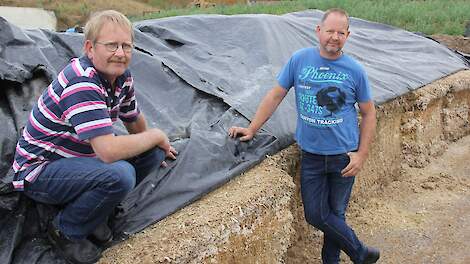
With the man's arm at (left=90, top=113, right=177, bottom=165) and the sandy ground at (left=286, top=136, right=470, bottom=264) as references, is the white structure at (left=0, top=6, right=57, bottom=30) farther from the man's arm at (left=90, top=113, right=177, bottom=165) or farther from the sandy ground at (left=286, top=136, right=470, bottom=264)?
the man's arm at (left=90, top=113, right=177, bottom=165)

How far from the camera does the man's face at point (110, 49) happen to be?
91.3 inches

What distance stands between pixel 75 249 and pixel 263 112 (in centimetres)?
159

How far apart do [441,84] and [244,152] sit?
3.75 metres

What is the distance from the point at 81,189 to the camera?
7.86ft

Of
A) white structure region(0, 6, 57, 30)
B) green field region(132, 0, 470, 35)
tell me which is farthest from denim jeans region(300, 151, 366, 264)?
white structure region(0, 6, 57, 30)

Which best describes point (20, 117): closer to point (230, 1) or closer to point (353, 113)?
point (353, 113)

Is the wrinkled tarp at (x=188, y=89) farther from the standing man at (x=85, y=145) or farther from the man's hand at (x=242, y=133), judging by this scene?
the standing man at (x=85, y=145)

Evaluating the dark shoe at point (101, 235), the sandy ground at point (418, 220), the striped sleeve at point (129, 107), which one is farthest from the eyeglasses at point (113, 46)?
the sandy ground at point (418, 220)

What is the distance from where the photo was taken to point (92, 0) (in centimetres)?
2592

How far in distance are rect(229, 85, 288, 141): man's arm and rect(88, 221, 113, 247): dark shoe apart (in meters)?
1.28

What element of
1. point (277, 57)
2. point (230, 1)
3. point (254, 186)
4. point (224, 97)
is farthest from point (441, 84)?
point (230, 1)

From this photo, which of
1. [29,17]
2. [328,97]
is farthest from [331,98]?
[29,17]

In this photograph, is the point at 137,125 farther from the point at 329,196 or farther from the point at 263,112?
the point at 329,196

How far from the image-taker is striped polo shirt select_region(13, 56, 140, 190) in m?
2.26
